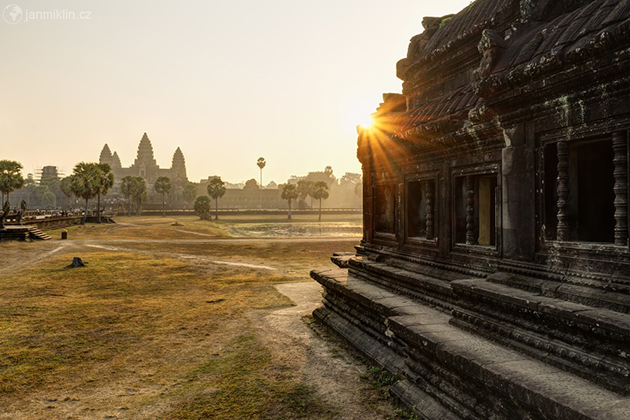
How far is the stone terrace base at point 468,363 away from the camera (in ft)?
10.7

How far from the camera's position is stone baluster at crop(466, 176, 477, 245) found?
6.30m

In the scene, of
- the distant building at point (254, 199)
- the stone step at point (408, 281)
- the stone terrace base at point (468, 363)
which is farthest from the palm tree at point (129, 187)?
the stone terrace base at point (468, 363)

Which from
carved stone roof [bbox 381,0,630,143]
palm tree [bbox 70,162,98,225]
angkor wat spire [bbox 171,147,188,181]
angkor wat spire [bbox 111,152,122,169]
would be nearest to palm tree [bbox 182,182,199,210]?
angkor wat spire [bbox 171,147,188,181]

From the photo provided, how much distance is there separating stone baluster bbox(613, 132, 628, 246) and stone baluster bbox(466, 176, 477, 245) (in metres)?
2.38

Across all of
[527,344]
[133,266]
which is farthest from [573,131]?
[133,266]

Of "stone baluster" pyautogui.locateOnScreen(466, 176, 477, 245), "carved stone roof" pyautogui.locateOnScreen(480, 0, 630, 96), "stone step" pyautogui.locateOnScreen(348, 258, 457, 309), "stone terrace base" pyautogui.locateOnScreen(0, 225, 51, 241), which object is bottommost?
"stone terrace base" pyautogui.locateOnScreen(0, 225, 51, 241)

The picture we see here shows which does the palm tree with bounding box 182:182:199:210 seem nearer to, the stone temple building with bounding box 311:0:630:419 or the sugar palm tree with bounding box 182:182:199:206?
the sugar palm tree with bounding box 182:182:199:206

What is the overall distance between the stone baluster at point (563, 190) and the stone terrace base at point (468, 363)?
0.87m

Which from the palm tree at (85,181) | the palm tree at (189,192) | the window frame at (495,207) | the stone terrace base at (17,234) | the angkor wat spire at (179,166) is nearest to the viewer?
the window frame at (495,207)

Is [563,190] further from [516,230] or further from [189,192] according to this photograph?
[189,192]

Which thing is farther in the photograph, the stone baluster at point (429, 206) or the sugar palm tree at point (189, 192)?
the sugar palm tree at point (189, 192)

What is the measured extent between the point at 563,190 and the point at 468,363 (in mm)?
2109

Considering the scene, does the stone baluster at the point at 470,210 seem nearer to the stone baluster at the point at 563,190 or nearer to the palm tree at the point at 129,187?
the stone baluster at the point at 563,190

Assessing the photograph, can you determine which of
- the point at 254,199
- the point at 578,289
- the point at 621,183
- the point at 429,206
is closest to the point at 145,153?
the point at 254,199
